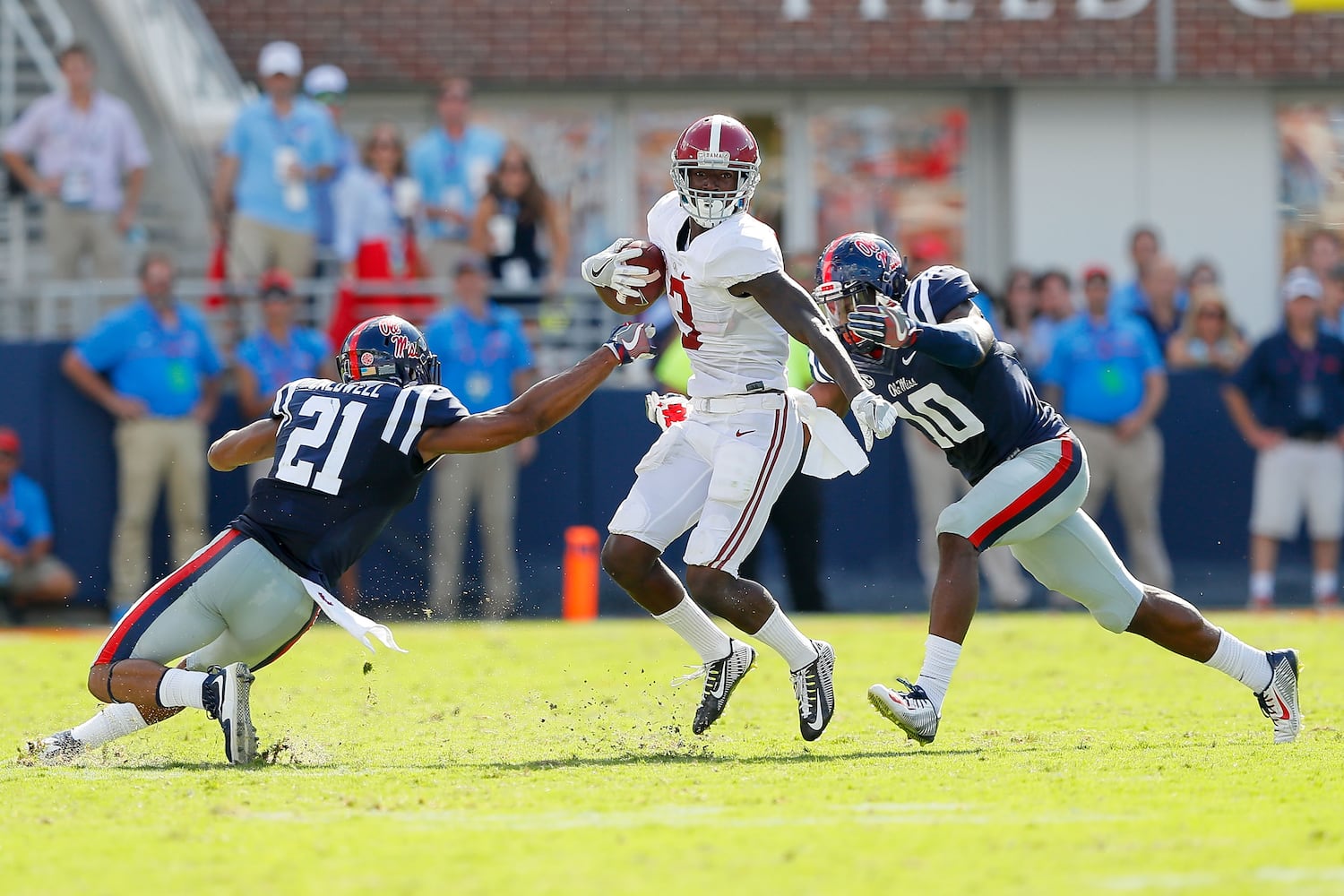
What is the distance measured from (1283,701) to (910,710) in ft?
4.25

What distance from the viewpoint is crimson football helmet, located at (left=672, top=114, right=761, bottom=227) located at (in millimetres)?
6102

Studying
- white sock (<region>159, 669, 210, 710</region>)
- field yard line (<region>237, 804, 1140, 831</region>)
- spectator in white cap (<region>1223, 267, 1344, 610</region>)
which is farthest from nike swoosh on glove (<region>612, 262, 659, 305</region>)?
spectator in white cap (<region>1223, 267, 1344, 610</region>)

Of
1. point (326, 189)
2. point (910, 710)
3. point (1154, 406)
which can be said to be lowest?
point (910, 710)

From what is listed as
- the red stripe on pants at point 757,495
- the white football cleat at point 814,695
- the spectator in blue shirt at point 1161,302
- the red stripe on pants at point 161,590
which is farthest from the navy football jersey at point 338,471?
the spectator in blue shirt at point 1161,302

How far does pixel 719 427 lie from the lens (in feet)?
20.6

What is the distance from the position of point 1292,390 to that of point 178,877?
31.1 feet

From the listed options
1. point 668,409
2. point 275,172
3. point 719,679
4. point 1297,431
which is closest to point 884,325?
point 668,409

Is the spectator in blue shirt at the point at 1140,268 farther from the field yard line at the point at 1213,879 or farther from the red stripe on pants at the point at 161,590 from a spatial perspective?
the field yard line at the point at 1213,879

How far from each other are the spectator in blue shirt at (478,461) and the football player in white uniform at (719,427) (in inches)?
200

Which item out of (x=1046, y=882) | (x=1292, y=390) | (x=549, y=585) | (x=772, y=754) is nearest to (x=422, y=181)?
(x=549, y=585)

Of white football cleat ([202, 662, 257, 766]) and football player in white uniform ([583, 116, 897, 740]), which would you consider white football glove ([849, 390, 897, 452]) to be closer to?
football player in white uniform ([583, 116, 897, 740])

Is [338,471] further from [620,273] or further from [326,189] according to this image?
[326,189]

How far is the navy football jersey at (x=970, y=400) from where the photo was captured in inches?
243

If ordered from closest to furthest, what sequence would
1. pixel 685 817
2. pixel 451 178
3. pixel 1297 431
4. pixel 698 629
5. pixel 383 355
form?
1. pixel 685 817
2. pixel 383 355
3. pixel 698 629
4. pixel 1297 431
5. pixel 451 178
